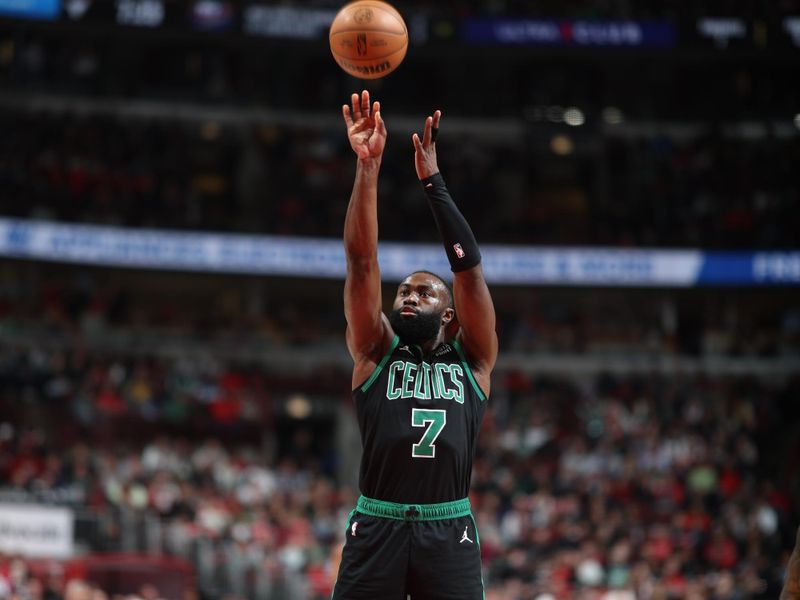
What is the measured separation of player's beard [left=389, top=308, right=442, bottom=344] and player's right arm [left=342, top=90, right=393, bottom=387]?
0.08 metres

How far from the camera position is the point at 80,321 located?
25953mm

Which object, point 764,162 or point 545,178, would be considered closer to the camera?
point 764,162

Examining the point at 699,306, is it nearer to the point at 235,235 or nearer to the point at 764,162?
the point at 764,162

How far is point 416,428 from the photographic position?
5.34 metres

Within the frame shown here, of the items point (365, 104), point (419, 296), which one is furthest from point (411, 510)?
point (365, 104)

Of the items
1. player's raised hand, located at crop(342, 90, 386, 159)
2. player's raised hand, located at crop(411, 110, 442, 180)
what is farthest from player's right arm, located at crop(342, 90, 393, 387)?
player's raised hand, located at crop(411, 110, 442, 180)

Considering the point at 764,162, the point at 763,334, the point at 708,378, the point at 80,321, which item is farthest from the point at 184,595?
the point at 764,162

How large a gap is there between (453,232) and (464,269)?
0.18 metres

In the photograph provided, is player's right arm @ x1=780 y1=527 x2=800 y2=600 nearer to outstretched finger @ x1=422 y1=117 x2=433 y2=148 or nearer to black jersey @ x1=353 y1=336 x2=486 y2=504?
black jersey @ x1=353 y1=336 x2=486 y2=504

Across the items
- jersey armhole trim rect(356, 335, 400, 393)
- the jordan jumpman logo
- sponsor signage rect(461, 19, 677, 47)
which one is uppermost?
sponsor signage rect(461, 19, 677, 47)

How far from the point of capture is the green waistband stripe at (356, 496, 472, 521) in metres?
5.29

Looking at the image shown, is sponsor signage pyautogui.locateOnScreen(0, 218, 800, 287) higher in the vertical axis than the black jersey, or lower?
higher

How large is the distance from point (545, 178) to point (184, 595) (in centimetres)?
1723

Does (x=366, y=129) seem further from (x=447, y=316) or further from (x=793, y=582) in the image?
(x=793, y=582)
